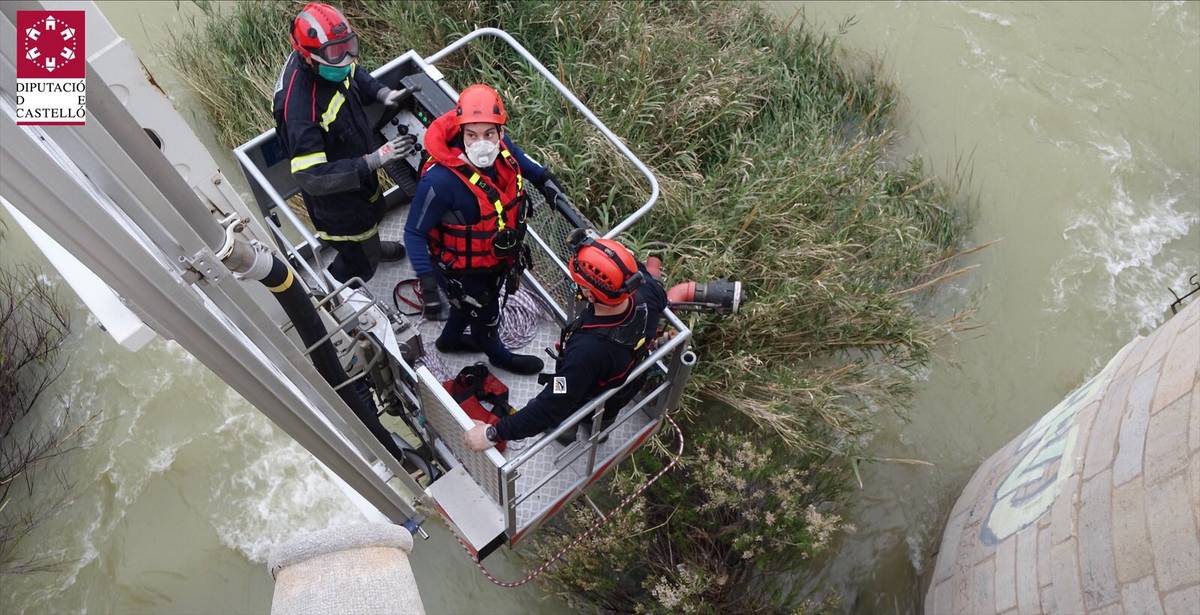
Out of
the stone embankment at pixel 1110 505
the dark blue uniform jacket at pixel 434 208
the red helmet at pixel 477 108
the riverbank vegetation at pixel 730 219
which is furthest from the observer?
the riverbank vegetation at pixel 730 219

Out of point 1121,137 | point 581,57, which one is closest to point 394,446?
point 581,57

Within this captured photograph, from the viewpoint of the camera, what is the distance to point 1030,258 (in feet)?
25.7

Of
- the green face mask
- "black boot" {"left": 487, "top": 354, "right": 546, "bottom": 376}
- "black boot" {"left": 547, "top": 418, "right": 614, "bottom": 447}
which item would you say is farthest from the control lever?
"black boot" {"left": 547, "top": 418, "right": 614, "bottom": 447}

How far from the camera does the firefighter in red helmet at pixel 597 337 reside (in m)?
3.47

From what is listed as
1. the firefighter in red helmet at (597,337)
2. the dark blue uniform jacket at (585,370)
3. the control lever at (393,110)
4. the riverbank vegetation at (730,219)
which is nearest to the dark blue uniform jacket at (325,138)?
the control lever at (393,110)

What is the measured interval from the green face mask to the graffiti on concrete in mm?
3984

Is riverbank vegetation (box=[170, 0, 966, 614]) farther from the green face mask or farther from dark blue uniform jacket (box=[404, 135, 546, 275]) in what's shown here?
the green face mask

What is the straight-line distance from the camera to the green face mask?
13.2 ft

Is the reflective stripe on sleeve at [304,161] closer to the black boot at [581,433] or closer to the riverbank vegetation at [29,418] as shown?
the black boot at [581,433]

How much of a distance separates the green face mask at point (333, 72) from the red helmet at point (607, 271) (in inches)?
61.3

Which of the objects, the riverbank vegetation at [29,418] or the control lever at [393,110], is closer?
the control lever at [393,110]

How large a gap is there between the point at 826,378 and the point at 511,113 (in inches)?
127

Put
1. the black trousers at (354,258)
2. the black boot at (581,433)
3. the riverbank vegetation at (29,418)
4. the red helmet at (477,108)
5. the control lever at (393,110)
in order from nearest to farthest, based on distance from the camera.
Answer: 1. the red helmet at (477,108)
2. the black boot at (581,433)
3. the black trousers at (354,258)
4. the control lever at (393,110)
5. the riverbank vegetation at (29,418)

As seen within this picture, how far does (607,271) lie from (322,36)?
70.0 inches
